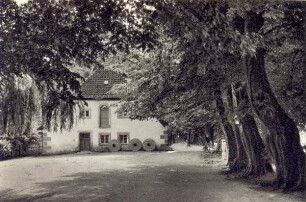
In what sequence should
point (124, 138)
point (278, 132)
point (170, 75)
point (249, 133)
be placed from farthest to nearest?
point (124, 138) → point (249, 133) → point (170, 75) → point (278, 132)

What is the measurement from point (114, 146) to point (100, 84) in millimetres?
6756

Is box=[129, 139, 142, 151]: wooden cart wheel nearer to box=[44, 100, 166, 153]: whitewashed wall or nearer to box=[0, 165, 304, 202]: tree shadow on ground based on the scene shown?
box=[44, 100, 166, 153]: whitewashed wall

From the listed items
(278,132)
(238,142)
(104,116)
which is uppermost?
(104,116)

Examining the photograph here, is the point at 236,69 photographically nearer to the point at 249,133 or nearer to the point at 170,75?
the point at 170,75

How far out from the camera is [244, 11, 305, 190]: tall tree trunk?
13.8 meters

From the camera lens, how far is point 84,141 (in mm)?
42469

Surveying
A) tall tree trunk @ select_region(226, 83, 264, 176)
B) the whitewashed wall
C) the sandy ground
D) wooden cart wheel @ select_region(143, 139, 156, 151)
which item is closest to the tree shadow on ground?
the sandy ground

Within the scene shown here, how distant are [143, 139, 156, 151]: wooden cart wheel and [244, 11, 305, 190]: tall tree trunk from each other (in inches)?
1101

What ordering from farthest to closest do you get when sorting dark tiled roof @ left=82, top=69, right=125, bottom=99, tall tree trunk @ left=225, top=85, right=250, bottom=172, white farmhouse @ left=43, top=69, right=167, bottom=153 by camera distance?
dark tiled roof @ left=82, top=69, right=125, bottom=99, white farmhouse @ left=43, top=69, right=167, bottom=153, tall tree trunk @ left=225, top=85, right=250, bottom=172

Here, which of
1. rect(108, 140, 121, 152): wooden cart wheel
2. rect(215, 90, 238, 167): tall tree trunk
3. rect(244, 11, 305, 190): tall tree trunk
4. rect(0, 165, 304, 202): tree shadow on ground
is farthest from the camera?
rect(108, 140, 121, 152): wooden cart wheel

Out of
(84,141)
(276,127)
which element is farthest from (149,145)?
(276,127)

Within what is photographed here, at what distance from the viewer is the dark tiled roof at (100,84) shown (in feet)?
142

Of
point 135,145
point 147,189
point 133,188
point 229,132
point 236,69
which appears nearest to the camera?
point 147,189

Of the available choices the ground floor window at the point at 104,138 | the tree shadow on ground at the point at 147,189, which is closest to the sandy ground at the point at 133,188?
the tree shadow on ground at the point at 147,189
